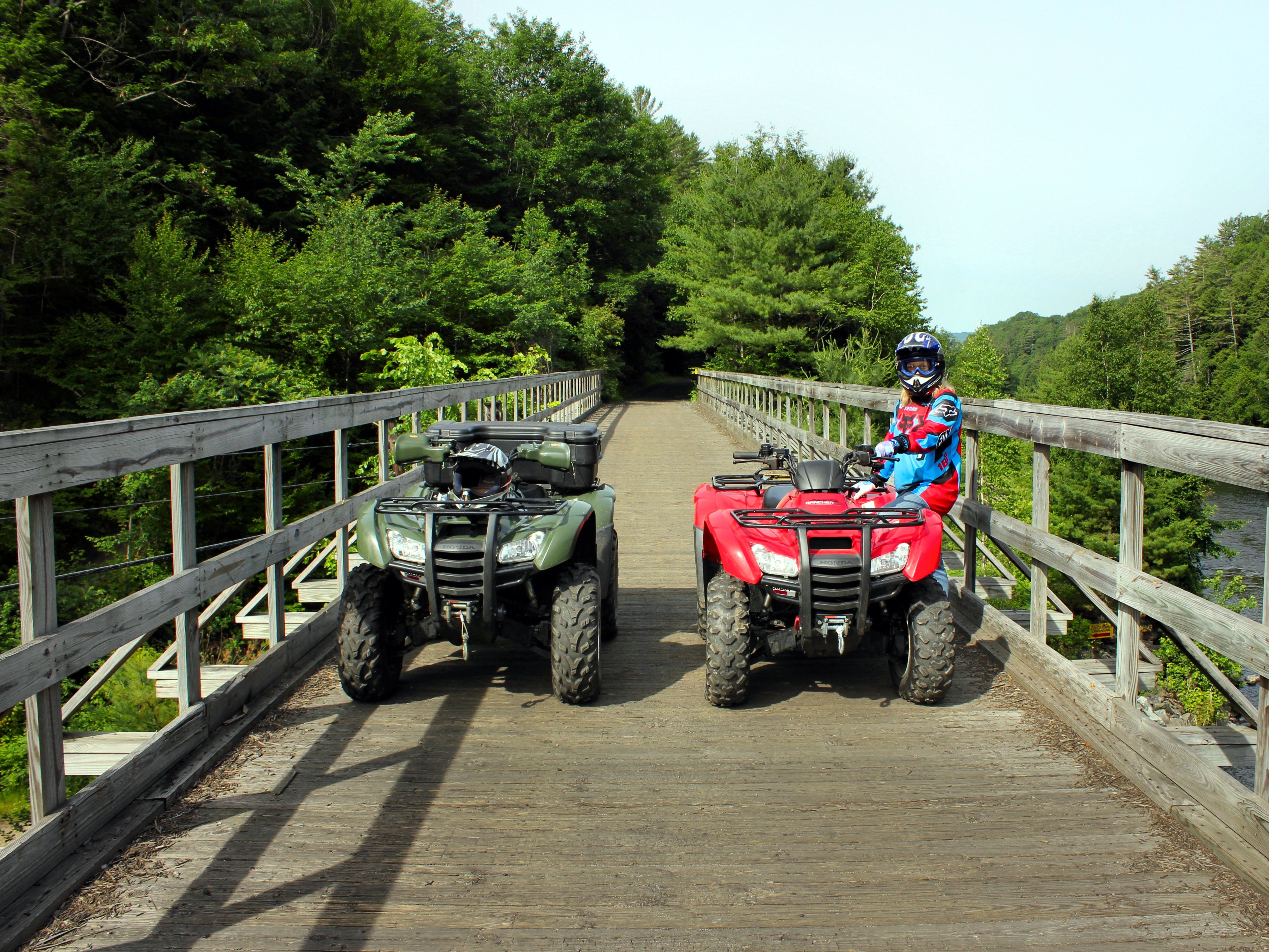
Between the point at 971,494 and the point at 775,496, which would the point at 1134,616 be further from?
the point at 971,494

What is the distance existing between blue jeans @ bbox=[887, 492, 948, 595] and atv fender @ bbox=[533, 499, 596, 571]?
56.3 inches

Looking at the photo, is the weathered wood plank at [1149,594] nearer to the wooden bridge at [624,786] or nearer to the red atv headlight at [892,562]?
the wooden bridge at [624,786]

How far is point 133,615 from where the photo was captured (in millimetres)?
3389

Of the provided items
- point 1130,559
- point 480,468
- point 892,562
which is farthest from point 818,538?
point 480,468

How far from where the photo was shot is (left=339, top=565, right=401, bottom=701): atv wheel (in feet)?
14.6

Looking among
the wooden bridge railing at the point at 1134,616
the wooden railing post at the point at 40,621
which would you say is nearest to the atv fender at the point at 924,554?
the wooden bridge railing at the point at 1134,616

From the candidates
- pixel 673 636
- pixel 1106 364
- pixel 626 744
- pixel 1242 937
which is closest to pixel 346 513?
pixel 673 636

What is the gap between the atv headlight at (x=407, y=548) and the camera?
433cm

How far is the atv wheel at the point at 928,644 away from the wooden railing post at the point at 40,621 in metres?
3.33

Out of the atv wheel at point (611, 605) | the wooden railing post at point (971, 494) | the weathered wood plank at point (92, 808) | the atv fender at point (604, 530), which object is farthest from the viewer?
the wooden railing post at point (971, 494)

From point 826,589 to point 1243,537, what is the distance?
162 ft

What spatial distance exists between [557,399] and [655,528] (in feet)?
43.7

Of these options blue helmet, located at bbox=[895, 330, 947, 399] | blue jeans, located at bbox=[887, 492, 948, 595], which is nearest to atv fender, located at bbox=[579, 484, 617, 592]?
blue jeans, located at bbox=[887, 492, 948, 595]

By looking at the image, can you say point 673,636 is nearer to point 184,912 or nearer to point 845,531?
point 845,531
